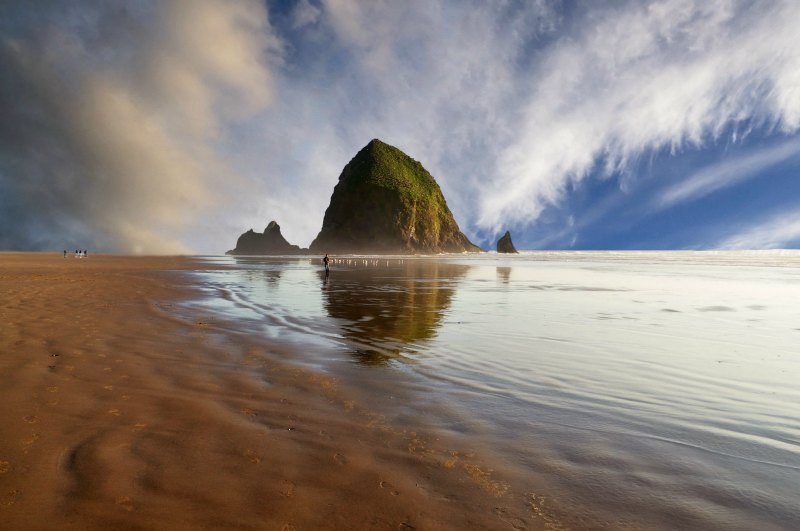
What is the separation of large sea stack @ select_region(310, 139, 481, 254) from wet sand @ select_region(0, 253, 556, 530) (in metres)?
130

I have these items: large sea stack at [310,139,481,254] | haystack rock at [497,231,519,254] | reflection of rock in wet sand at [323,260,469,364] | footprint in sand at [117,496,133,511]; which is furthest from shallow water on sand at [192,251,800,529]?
haystack rock at [497,231,519,254]

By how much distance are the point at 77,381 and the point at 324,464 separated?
4336mm

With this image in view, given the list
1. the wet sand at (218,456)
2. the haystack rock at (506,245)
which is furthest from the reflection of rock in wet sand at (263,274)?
the haystack rock at (506,245)

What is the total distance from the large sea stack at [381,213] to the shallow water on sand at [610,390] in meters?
125

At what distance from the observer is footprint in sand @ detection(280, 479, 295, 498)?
3.16m

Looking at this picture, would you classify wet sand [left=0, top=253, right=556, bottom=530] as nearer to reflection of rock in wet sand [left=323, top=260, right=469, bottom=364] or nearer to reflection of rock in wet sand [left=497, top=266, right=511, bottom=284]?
reflection of rock in wet sand [left=323, top=260, right=469, bottom=364]

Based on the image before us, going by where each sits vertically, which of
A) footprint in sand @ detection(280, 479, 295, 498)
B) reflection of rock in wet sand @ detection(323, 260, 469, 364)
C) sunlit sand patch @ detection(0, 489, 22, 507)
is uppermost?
reflection of rock in wet sand @ detection(323, 260, 469, 364)

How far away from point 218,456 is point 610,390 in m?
5.18

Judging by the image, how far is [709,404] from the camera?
5457 mm

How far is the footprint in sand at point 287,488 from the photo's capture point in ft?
10.4

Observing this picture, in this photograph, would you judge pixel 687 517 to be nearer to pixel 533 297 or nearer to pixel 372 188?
pixel 533 297

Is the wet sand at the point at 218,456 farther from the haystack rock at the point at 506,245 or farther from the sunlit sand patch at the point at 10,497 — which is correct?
the haystack rock at the point at 506,245

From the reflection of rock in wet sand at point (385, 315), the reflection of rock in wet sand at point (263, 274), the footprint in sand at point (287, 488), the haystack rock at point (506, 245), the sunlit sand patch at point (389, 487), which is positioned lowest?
the sunlit sand patch at point (389, 487)

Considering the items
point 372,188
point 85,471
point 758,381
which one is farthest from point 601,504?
point 372,188
